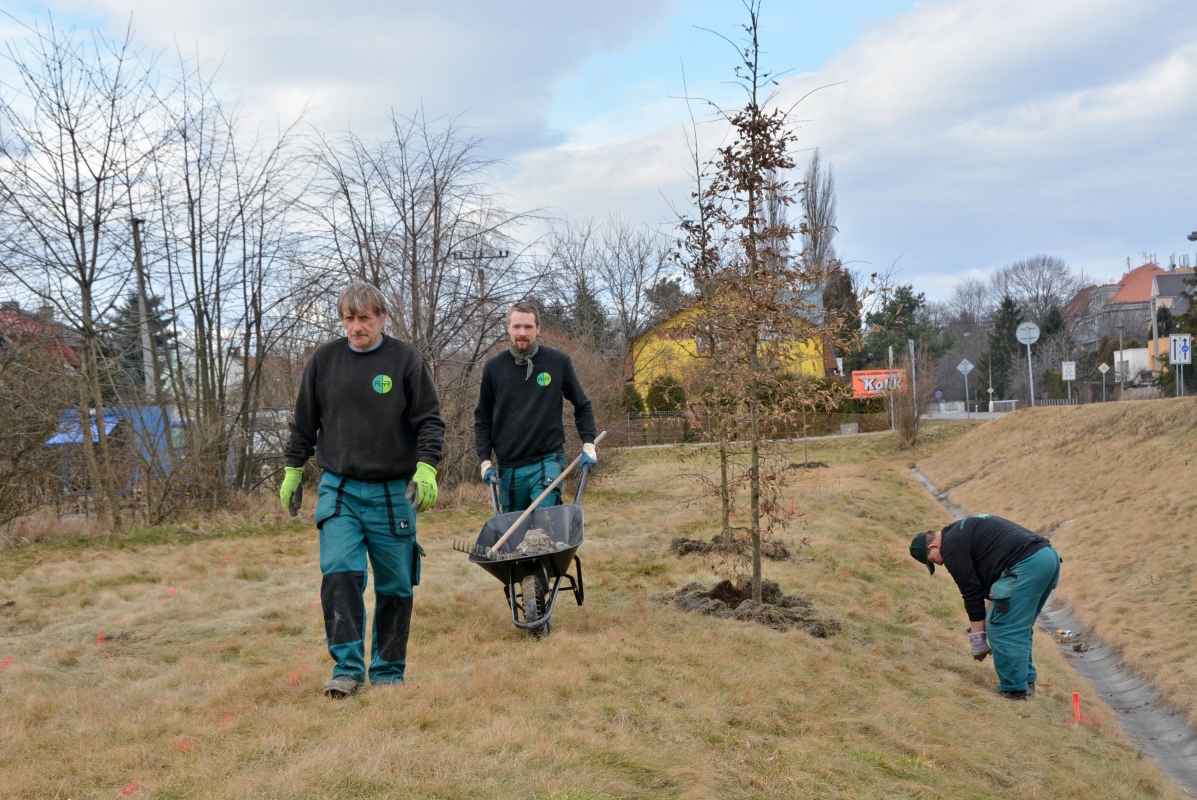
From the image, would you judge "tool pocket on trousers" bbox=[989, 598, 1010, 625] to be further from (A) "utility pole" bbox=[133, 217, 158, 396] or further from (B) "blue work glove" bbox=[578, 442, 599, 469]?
(A) "utility pole" bbox=[133, 217, 158, 396]

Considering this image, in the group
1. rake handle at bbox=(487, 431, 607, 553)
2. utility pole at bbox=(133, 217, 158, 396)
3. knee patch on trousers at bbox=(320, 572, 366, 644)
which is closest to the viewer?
knee patch on trousers at bbox=(320, 572, 366, 644)

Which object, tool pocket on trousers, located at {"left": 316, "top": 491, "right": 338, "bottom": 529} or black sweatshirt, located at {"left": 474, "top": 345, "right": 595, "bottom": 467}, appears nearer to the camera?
tool pocket on trousers, located at {"left": 316, "top": 491, "right": 338, "bottom": 529}

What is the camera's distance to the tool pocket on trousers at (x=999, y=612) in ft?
19.0

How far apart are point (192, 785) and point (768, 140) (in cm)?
542

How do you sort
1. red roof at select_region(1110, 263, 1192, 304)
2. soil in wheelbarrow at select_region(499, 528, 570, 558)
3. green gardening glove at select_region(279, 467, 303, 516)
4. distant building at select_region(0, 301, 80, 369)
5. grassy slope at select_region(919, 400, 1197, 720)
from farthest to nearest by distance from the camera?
red roof at select_region(1110, 263, 1192, 304)
distant building at select_region(0, 301, 80, 369)
grassy slope at select_region(919, 400, 1197, 720)
soil in wheelbarrow at select_region(499, 528, 570, 558)
green gardening glove at select_region(279, 467, 303, 516)

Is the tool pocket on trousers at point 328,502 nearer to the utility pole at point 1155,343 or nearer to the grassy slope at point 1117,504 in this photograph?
the grassy slope at point 1117,504

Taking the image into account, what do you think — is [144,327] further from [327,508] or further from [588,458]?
[327,508]

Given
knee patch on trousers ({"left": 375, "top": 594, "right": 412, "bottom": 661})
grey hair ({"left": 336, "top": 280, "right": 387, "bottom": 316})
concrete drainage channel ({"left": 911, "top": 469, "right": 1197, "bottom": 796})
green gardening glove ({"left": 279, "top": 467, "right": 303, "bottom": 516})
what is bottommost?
concrete drainage channel ({"left": 911, "top": 469, "right": 1197, "bottom": 796})

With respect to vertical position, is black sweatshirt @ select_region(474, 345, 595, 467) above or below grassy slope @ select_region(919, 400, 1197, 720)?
above

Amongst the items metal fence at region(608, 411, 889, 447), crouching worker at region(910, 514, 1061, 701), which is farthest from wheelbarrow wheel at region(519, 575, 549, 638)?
metal fence at region(608, 411, 889, 447)

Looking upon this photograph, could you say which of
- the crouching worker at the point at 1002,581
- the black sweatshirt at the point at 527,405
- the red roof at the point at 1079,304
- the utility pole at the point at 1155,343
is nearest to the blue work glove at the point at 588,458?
the black sweatshirt at the point at 527,405

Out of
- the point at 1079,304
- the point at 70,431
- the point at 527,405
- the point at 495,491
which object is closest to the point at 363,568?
the point at 495,491

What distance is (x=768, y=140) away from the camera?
259 inches

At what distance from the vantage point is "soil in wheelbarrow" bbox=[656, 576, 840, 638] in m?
6.22
